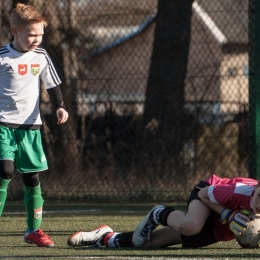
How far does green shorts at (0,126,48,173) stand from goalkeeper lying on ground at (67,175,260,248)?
72cm

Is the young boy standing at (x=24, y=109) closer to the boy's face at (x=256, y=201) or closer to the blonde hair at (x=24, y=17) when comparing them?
the blonde hair at (x=24, y=17)

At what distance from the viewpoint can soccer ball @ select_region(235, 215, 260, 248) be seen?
5.29m

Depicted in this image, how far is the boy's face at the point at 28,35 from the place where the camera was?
6.03 m

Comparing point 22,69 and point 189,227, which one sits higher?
point 22,69

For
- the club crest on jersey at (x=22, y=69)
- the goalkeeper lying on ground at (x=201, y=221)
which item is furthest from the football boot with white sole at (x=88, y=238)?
the club crest on jersey at (x=22, y=69)

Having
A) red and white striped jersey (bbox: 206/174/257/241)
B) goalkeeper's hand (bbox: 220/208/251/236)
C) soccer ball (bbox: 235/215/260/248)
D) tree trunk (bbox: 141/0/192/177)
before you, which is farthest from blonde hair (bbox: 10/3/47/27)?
tree trunk (bbox: 141/0/192/177)

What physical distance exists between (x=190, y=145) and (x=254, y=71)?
4.50 ft

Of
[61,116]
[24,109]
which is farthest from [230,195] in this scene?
[24,109]

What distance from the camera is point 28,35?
6020mm

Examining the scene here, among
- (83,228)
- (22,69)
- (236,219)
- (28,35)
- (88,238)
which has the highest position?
(28,35)

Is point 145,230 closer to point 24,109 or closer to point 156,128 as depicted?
point 24,109

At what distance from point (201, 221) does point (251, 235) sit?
13.5 inches

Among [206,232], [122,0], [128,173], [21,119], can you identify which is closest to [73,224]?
[21,119]

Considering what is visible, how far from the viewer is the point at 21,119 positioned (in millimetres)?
6074
